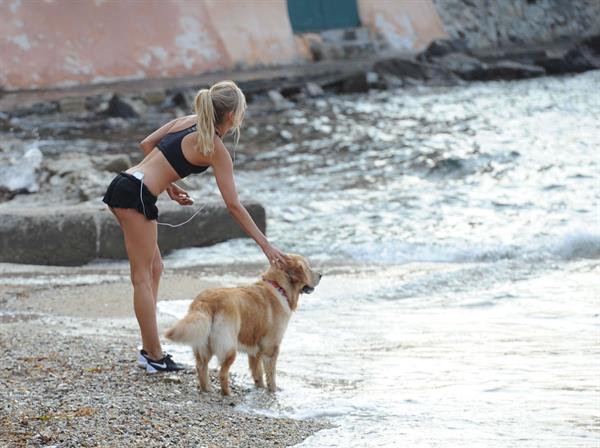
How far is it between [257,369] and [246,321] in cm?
40

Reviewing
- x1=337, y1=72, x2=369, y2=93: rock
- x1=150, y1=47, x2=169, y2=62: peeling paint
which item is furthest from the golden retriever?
x1=337, y1=72, x2=369, y2=93: rock

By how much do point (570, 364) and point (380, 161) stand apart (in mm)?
11897

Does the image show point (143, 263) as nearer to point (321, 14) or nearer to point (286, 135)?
point (286, 135)

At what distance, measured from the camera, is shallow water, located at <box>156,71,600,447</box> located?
19.7ft

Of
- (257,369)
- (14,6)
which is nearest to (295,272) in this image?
(257,369)

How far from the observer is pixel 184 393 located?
587 cm

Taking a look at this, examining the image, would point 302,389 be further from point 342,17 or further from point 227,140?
point 342,17

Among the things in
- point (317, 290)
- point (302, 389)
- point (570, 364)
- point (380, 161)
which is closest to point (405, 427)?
point (302, 389)

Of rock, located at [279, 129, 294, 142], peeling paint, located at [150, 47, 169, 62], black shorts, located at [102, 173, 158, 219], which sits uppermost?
black shorts, located at [102, 173, 158, 219]

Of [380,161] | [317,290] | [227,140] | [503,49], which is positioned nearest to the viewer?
[317,290]

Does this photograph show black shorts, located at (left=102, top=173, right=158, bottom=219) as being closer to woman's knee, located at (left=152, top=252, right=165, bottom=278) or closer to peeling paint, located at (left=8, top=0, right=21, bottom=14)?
woman's knee, located at (left=152, top=252, right=165, bottom=278)

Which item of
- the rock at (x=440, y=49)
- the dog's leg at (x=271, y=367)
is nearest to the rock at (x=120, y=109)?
the rock at (x=440, y=49)

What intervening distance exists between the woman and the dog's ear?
0.06 metres

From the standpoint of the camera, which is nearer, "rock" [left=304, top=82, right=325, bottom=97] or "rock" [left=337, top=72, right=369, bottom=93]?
"rock" [left=304, top=82, right=325, bottom=97]
